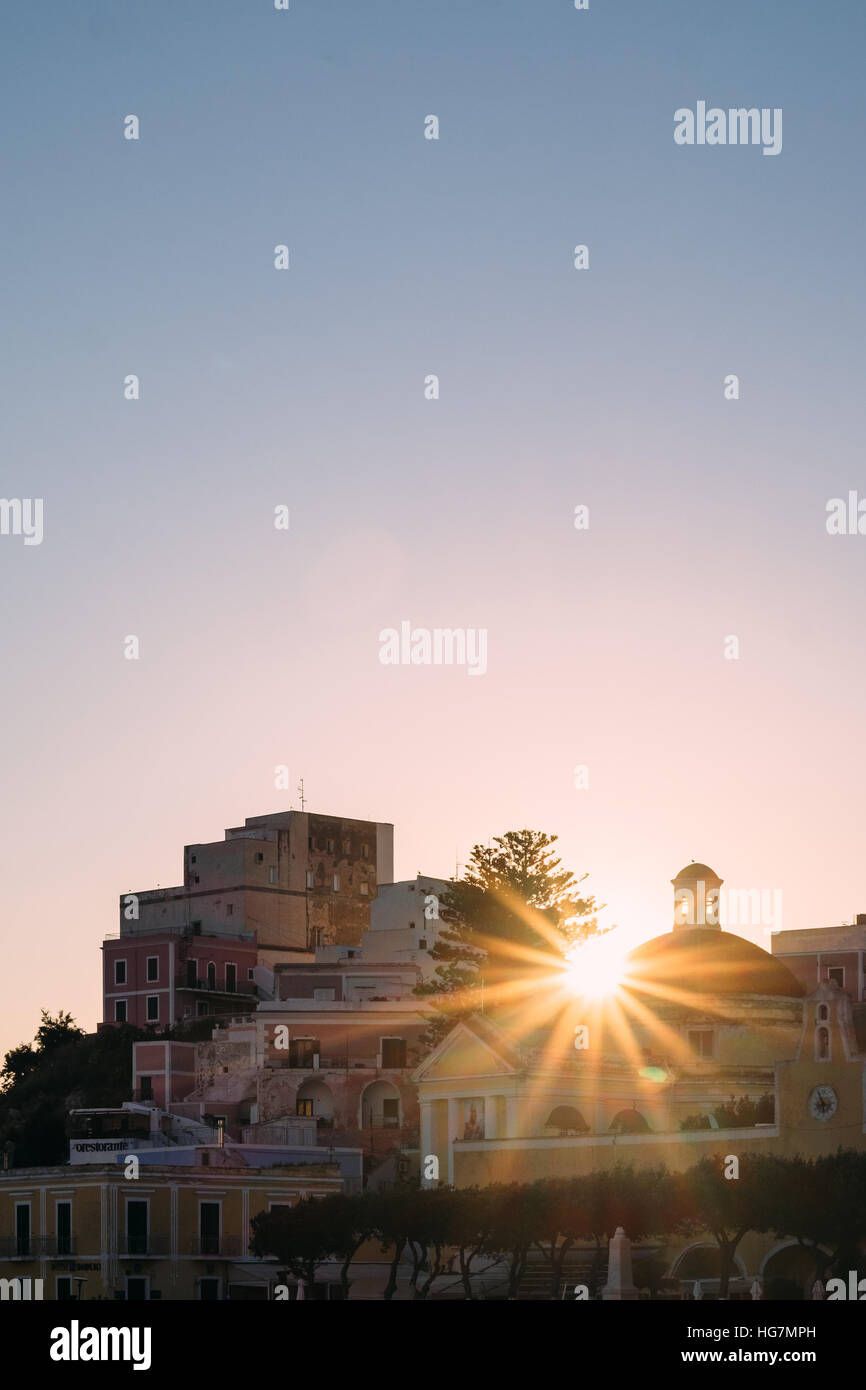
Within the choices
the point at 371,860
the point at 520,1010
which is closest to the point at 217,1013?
the point at 371,860

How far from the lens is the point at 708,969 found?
7281 centimetres

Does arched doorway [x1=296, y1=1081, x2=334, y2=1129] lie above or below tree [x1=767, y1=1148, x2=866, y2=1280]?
above

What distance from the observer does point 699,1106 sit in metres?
67.4

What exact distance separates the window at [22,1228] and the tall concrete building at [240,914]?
93.3ft

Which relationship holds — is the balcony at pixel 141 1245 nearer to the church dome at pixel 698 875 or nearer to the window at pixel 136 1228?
the window at pixel 136 1228

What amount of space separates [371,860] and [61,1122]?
22793mm

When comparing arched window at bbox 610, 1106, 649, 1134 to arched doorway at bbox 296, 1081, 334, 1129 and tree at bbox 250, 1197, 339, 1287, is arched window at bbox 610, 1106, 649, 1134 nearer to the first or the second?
tree at bbox 250, 1197, 339, 1287

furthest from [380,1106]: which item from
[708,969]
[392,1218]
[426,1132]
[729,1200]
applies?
[729,1200]

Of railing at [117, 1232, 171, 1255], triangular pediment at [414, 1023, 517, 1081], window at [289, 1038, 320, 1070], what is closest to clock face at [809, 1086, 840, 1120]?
triangular pediment at [414, 1023, 517, 1081]

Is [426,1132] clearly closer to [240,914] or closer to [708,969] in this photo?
[708,969]

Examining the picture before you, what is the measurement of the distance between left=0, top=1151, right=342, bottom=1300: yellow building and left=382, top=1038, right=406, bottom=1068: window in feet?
58.6

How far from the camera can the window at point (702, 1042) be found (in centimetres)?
6988

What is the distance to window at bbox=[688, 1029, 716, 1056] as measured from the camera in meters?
69.9
